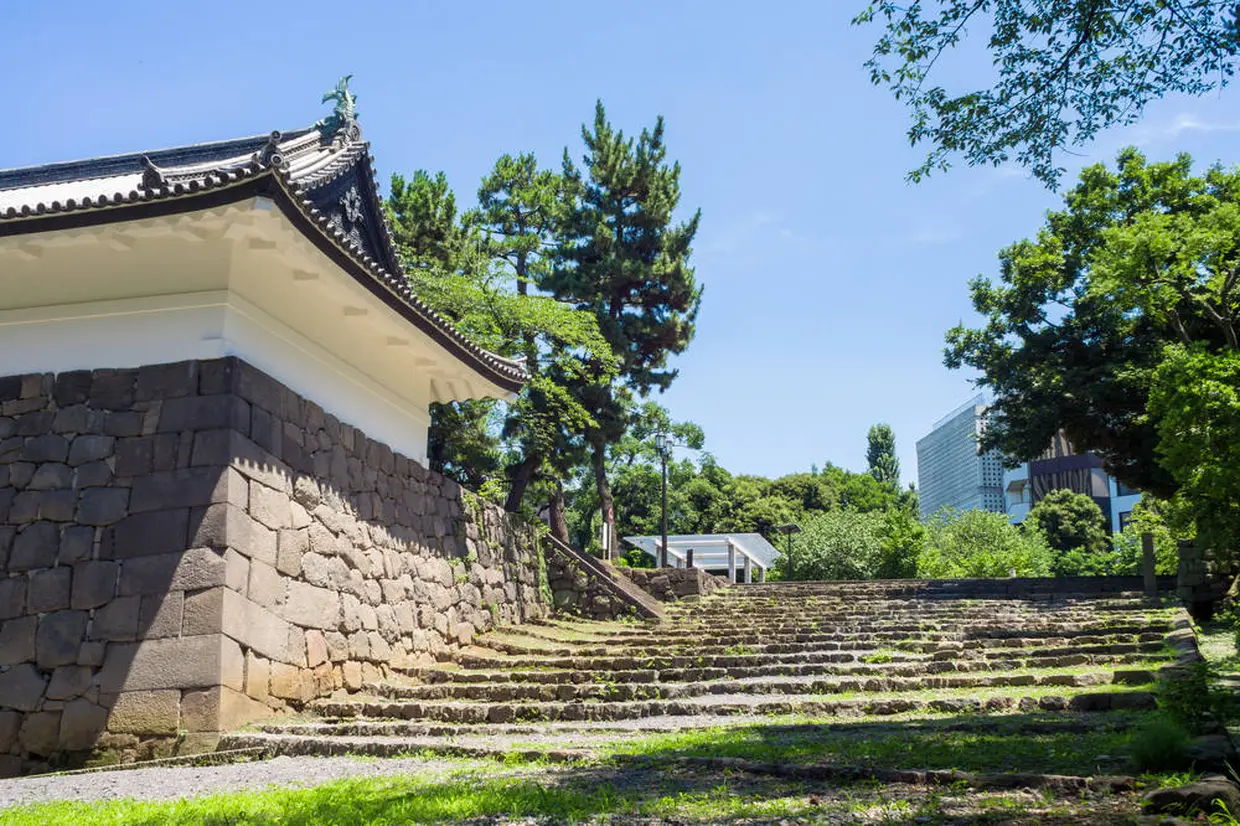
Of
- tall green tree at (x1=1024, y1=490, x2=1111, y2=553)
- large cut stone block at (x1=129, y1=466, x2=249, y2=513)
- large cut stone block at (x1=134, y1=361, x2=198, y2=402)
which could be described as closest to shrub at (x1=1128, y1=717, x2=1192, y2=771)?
large cut stone block at (x1=129, y1=466, x2=249, y2=513)

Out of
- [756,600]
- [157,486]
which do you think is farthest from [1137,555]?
[157,486]

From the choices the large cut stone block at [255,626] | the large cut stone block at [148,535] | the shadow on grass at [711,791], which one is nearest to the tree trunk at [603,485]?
the large cut stone block at [255,626]

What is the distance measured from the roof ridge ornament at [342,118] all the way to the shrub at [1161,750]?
1160 cm

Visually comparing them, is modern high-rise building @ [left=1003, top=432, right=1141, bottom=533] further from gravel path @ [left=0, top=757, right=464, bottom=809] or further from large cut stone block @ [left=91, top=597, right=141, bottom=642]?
gravel path @ [left=0, top=757, right=464, bottom=809]

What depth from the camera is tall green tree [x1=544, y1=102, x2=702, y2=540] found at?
23.6 m

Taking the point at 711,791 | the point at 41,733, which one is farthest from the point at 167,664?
the point at 711,791

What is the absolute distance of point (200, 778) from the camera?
20.5 ft

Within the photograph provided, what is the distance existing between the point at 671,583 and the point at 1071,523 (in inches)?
1450

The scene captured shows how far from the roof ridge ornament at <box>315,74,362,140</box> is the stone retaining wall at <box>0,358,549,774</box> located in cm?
464

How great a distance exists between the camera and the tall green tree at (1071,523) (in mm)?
47500

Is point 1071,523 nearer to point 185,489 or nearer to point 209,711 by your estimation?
point 185,489

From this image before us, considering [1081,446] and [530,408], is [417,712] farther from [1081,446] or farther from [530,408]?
[1081,446]

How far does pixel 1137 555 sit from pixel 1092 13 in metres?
25.4

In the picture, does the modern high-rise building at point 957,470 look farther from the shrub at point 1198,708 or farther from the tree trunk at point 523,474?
the shrub at point 1198,708
